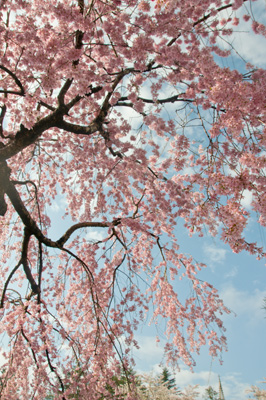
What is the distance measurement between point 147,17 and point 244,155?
92.0 inches

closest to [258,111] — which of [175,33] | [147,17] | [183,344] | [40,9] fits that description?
[175,33]

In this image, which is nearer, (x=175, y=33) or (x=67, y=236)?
(x=175, y=33)

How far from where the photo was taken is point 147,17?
3873 millimetres

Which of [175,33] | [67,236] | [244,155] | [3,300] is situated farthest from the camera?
[67,236]

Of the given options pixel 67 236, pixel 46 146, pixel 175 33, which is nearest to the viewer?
pixel 175 33

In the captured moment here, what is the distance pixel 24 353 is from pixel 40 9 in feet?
20.1

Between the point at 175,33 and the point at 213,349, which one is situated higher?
the point at 175,33

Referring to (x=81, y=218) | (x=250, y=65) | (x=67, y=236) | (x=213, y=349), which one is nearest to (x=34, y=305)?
(x=67, y=236)

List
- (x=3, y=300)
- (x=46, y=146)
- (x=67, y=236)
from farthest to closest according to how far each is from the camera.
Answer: (x=46, y=146), (x=67, y=236), (x=3, y=300)

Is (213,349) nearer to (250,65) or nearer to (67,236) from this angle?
(67,236)

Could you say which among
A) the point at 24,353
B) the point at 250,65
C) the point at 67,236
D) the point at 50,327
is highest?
the point at 250,65

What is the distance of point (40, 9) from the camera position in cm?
502

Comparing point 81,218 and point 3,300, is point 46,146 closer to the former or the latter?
point 81,218

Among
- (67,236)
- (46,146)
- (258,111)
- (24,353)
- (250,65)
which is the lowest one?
(24,353)
